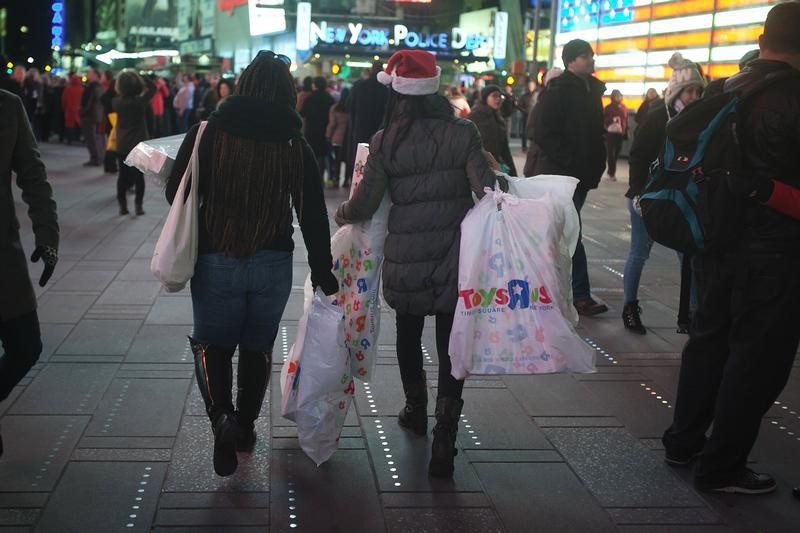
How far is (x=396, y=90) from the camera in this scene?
173 inches

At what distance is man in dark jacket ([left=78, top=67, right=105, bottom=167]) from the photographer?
19078 mm

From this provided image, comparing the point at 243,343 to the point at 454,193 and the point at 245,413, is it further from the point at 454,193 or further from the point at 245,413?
the point at 454,193

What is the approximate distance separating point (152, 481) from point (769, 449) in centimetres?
278

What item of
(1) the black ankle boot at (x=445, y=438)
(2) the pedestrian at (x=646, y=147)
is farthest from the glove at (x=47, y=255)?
(2) the pedestrian at (x=646, y=147)

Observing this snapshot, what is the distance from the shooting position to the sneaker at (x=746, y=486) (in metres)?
4.16

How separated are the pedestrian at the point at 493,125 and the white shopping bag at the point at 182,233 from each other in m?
5.71

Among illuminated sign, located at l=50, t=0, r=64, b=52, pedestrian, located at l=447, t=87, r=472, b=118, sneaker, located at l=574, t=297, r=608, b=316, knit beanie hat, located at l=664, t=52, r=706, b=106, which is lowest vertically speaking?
sneaker, located at l=574, t=297, r=608, b=316

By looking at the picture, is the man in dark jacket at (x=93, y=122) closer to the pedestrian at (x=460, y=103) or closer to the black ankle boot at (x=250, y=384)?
the pedestrian at (x=460, y=103)

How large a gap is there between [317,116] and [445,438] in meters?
12.0

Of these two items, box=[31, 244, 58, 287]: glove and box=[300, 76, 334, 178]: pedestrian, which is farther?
box=[300, 76, 334, 178]: pedestrian

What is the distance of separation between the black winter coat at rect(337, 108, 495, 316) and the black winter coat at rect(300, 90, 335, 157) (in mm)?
11484

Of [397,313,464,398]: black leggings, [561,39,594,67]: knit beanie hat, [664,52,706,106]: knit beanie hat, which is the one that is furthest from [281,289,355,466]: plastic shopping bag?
[561,39,594,67]: knit beanie hat

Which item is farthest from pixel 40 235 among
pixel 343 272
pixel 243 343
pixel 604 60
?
pixel 604 60

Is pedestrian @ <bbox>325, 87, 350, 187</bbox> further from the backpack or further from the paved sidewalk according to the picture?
the backpack
